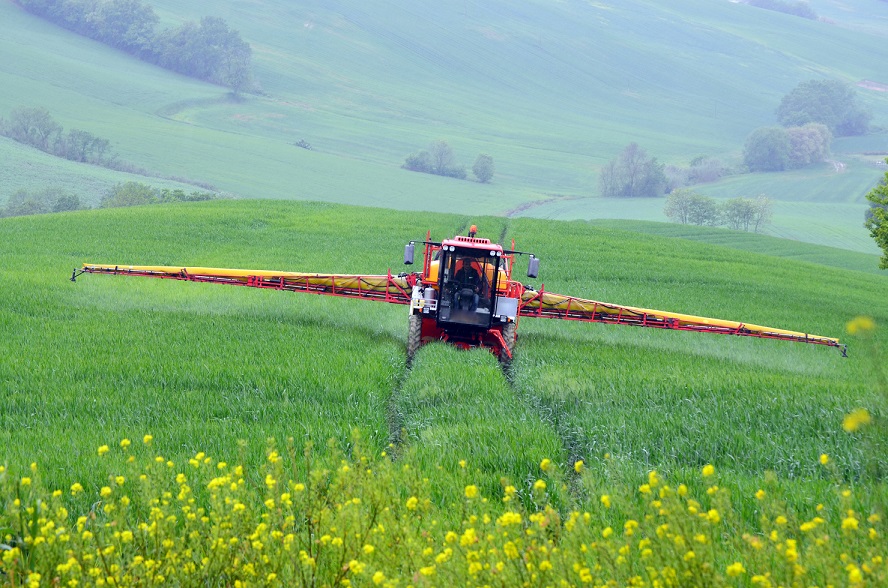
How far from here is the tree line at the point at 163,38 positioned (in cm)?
13338

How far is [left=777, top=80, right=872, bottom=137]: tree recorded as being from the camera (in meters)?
153

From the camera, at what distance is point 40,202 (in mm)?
70188

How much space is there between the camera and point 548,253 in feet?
128

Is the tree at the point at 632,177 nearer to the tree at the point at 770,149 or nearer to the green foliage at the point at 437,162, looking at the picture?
the green foliage at the point at 437,162

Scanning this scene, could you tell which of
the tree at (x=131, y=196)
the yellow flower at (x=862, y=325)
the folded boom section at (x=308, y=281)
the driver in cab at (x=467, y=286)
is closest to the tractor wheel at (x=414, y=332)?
the driver in cab at (x=467, y=286)

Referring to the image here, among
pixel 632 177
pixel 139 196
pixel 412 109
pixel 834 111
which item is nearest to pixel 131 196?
pixel 139 196

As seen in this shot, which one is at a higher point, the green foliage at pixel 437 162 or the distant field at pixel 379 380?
the green foliage at pixel 437 162

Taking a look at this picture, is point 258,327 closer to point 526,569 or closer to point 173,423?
point 173,423

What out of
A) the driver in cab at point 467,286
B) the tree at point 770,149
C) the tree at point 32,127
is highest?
the tree at point 770,149

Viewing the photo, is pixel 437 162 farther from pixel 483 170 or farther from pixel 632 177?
pixel 632 177

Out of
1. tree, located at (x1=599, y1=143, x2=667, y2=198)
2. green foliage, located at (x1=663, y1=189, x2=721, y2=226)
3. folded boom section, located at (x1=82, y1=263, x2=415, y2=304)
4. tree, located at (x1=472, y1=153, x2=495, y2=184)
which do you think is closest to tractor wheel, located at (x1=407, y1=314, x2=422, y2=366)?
folded boom section, located at (x1=82, y1=263, x2=415, y2=304)

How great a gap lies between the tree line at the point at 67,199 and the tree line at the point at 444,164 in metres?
45.5

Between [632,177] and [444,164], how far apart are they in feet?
76.3

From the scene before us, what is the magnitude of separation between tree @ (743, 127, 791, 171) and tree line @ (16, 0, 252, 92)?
73.0 meters
